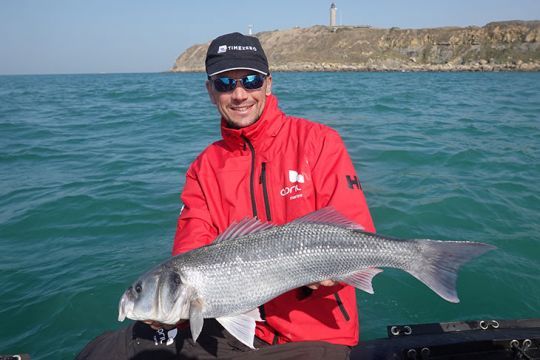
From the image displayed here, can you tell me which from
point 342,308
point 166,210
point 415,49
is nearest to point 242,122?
point 342,308

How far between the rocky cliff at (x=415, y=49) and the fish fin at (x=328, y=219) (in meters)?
100

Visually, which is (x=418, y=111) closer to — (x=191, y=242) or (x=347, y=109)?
(x=347, y=109)

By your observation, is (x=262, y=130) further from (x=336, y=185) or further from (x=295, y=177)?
(x=336, y=185)

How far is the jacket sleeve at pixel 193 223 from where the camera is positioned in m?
4.07

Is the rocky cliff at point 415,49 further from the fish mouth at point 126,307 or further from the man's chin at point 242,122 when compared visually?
the fish mouth at point 126,307

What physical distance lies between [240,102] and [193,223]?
137 centimetres

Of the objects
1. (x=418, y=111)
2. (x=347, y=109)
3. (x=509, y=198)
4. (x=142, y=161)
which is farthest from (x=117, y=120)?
(x=509, y=198)

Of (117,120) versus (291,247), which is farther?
(117,120)

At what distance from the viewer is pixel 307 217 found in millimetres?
3592

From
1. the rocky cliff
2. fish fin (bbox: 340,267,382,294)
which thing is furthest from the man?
the rocky cliff

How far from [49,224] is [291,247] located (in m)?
8.48

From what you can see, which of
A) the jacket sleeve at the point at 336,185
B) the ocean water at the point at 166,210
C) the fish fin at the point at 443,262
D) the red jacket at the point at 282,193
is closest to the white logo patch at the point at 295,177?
the red jacket at the point at 282,193

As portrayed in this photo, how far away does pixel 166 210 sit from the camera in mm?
10383

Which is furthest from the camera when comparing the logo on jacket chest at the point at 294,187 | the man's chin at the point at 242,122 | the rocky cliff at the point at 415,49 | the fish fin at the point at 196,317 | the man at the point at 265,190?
the rocky cliff at the point at 415,49
